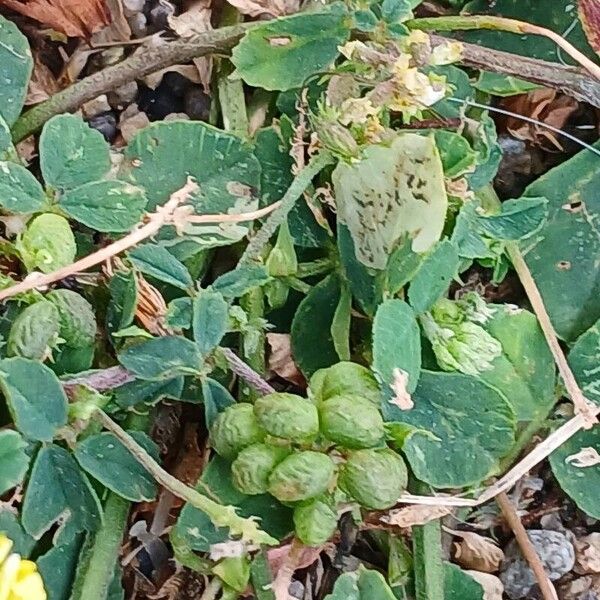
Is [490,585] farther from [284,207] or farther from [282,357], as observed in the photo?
[284,207]

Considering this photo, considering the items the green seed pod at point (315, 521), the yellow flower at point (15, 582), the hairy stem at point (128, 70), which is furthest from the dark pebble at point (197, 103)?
the yellow flower at point (15, 582)

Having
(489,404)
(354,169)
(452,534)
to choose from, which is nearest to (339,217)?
(354,169)

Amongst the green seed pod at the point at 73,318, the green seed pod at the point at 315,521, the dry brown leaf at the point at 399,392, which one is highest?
the green seed pod at the point at 73,318

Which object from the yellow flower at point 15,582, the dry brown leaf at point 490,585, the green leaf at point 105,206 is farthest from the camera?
the dry brown leaf at point 490,585

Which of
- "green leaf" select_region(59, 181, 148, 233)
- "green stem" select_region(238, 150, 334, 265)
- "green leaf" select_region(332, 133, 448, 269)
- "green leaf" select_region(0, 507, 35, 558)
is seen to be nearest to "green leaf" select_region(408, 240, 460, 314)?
"green leaf" select_region(332, 133, 448, 269)

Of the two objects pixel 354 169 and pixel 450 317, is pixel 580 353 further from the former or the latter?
pixel 354 169

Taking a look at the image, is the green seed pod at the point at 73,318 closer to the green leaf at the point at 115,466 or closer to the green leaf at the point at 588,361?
the green leaf at the point at 115,466

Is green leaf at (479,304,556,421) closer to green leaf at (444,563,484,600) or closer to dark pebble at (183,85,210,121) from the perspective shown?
green leaf at (444,563,484,600)
